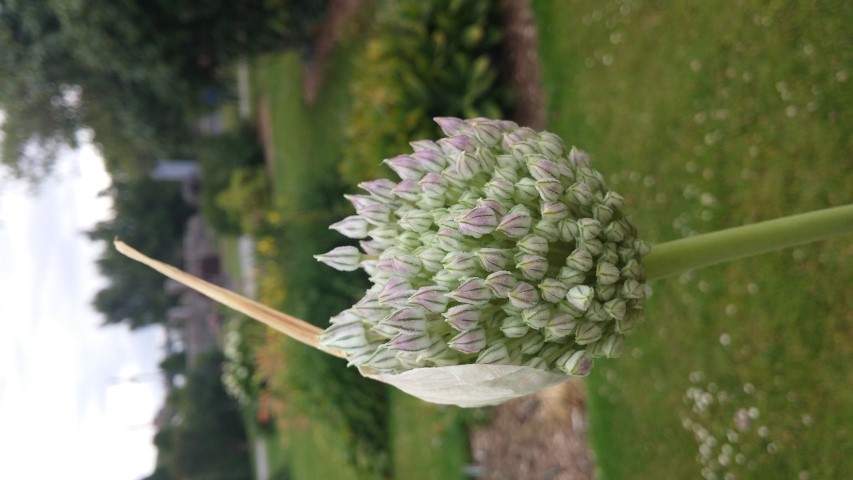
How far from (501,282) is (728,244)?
0.60 m

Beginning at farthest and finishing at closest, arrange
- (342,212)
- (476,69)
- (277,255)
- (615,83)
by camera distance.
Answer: (277,255)
(342,212)
(476,69)
(615,83)

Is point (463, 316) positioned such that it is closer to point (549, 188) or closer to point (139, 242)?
→ point (549, 188)

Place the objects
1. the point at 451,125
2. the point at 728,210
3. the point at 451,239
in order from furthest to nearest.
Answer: the point at 728,210
the point at 451,125
the point at 451,239

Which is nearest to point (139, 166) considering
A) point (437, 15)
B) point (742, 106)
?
point (437, 15)

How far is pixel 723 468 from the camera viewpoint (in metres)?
3.47

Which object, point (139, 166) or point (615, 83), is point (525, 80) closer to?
point (615, 83)

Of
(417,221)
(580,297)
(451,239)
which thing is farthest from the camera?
(417,221)

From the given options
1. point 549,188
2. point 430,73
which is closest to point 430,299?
point 549,188

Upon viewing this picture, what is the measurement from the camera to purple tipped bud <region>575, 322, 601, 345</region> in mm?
1492

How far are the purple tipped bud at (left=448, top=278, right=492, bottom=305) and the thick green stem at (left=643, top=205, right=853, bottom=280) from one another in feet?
1.43

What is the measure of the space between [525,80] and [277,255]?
440 centimetres

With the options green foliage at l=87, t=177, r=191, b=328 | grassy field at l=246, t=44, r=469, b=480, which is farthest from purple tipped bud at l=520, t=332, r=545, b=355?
green foliage at l=87, t=177, r=191, b=328

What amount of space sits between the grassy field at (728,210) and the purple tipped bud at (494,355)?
2.17 meters

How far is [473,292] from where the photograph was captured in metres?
1.45
